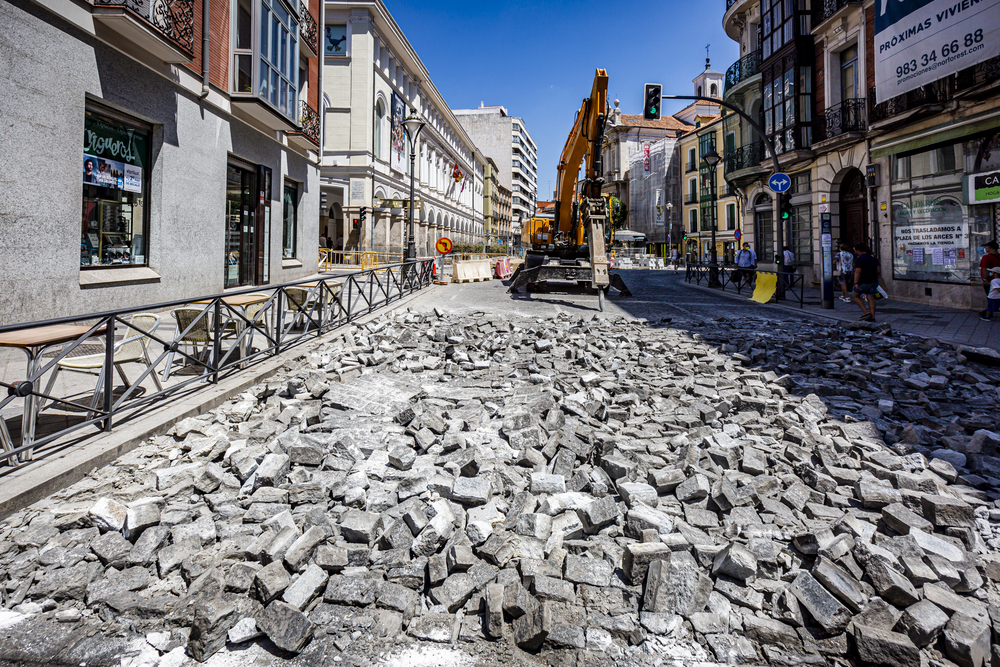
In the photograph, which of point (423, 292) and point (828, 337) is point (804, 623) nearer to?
point (828, 337)

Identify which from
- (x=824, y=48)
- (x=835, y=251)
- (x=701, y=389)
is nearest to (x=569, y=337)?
(x=701, y=389)

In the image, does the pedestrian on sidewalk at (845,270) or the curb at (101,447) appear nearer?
the curb at (101,447)

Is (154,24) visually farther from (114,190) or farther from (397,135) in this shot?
(397,135)

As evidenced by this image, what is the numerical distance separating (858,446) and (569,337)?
203 inches

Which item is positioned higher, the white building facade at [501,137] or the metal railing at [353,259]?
the white building facade at [501,137]

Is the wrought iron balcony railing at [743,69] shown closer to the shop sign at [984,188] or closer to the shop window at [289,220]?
the shop sign at [984,188]

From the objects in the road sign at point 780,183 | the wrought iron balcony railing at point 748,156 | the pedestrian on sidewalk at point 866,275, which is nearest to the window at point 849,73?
the wrought iron balcony railing at point 748,156

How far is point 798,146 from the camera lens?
21.5 m

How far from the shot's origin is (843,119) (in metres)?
18.8

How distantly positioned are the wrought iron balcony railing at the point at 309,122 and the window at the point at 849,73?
18803 millimetres

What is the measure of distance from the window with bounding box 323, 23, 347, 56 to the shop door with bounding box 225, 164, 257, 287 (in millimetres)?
20773

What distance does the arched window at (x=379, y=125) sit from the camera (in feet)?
113

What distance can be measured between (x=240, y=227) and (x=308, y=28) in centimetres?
776

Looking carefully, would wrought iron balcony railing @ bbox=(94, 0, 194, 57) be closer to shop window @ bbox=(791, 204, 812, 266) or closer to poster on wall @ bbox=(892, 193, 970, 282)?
poster on wall @ bbox=(892, 193, 970, 282)
